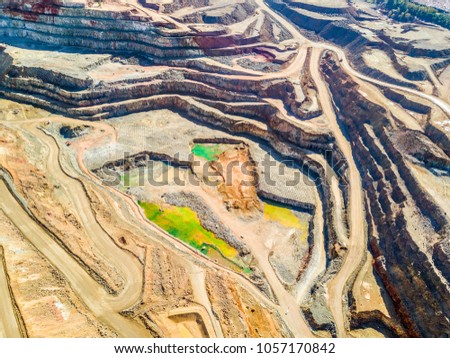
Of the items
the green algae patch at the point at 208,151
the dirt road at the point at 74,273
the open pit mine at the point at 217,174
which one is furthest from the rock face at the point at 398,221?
the dirt road at the point at 74,273

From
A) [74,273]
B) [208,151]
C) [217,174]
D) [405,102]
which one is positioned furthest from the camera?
[208,151]

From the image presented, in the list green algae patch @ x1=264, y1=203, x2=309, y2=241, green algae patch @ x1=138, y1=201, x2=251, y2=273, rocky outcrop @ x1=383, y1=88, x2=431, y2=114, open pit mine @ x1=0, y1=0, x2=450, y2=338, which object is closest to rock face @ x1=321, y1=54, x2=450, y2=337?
open pit mine @ x1=0, y1=0, x2=450, y2=338

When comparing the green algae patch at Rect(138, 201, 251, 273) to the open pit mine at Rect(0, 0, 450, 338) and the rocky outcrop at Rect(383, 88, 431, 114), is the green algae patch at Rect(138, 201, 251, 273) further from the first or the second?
the rocky outcrop at Rect(383, 88, 431, 114)

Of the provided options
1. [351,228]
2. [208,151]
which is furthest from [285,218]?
[208,151]

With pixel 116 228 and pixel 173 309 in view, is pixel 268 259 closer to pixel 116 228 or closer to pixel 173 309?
pixel 173 309

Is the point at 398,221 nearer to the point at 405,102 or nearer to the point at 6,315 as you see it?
the point at 405,102

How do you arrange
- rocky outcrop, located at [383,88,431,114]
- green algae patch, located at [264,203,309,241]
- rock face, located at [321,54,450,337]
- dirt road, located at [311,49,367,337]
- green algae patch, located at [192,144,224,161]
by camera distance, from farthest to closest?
green algae patch, located at [192,144,224,161] < rocky outcrop, located at [383,88,431,114] < green algae patch, located at [264,203,309,241] < dirt road, located at [311,49,367,337] < rock face, located at [321,54,450,337]
